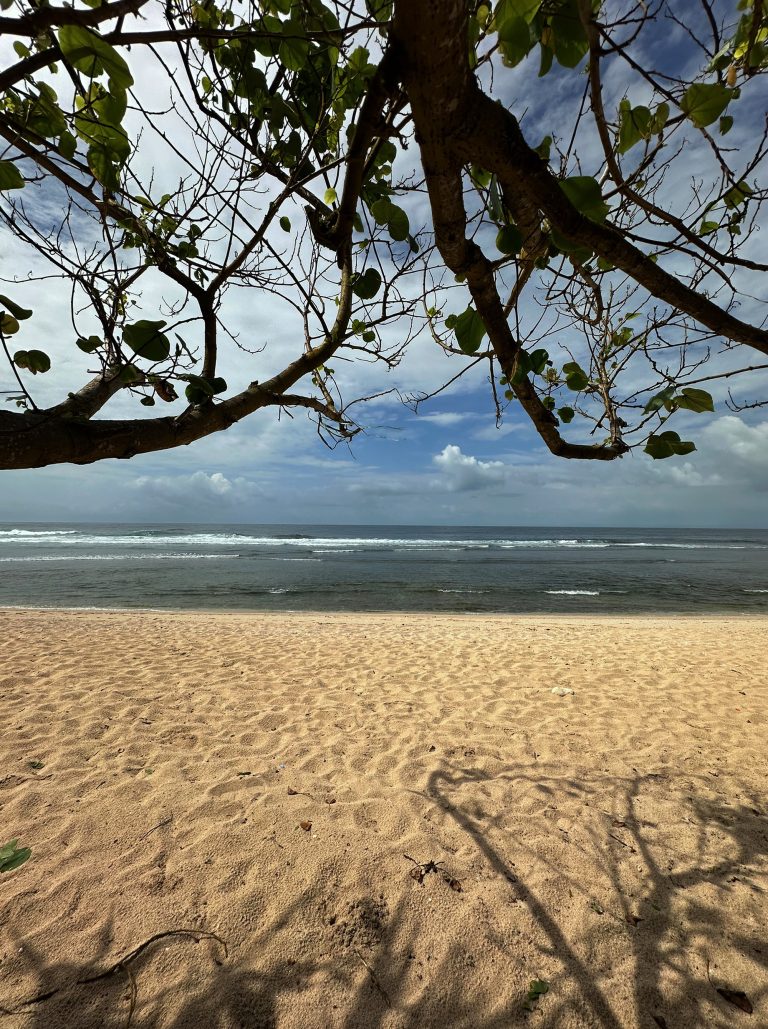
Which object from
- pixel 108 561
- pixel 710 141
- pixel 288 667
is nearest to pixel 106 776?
pixel 288 667

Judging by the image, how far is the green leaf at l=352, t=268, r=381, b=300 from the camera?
1382mm

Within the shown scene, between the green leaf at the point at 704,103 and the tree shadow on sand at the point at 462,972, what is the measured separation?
8.55ft

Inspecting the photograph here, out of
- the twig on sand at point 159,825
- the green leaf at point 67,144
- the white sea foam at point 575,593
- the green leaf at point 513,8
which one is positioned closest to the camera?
the green leaf at point 513,8

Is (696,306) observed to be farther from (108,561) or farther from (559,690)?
(108,561)

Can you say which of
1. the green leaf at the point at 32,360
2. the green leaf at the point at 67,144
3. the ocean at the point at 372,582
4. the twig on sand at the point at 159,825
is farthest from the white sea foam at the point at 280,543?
the green leaf at the point at 32,360

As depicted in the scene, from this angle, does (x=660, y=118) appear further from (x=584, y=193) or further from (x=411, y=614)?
(x=411, y=614)

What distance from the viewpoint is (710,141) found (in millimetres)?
1062

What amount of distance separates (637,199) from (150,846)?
3.25 meters

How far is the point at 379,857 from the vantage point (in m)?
2.43

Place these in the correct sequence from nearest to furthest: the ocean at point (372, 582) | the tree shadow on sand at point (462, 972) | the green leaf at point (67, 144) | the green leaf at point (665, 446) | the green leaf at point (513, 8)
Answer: the green leaf at point (513, 8)
the green leaf at point (665, 446)
the green leaf at point (67, 144)
the tree shadow on sand at point (462, 972)
the ocean at point (372, 582)

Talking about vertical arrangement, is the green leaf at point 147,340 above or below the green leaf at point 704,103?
below

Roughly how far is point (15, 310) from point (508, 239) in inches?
42.3

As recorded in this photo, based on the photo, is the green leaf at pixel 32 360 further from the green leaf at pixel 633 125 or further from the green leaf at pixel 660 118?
the green leaf at pixel 660 118

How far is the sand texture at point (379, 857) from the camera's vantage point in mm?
1777
